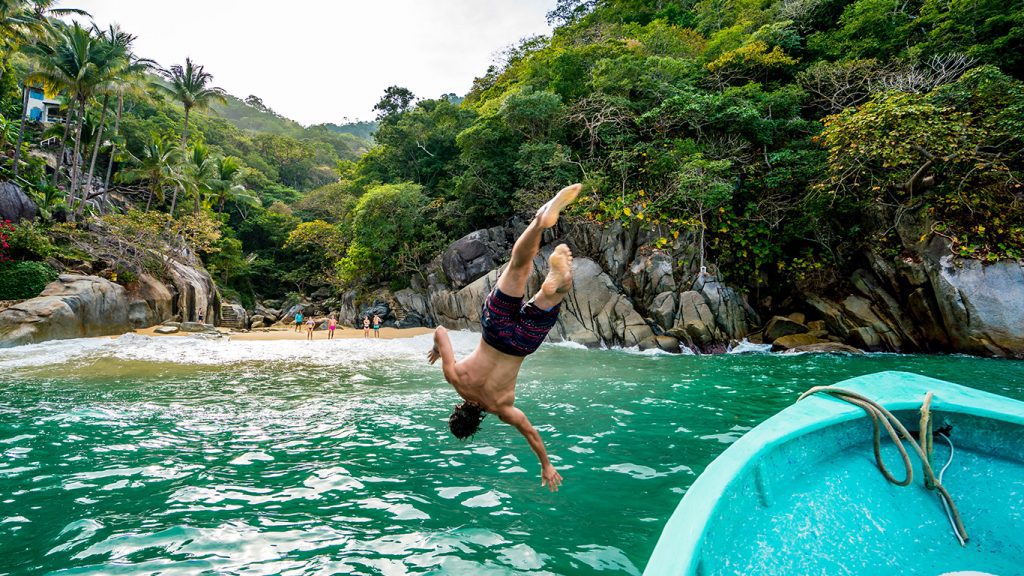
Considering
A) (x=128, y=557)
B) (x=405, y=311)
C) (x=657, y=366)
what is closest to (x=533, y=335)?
(x=128, y=557)

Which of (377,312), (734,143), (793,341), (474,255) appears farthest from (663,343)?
(377,312)

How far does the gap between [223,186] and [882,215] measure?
3855 cm

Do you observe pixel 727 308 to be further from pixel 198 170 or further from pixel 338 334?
pixel 198 170

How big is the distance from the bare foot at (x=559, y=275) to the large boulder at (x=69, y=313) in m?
18.4

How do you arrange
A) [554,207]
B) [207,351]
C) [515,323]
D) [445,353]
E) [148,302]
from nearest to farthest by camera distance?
[554,207] → [515,323] → [445,353] → [207,351] → [148,302]

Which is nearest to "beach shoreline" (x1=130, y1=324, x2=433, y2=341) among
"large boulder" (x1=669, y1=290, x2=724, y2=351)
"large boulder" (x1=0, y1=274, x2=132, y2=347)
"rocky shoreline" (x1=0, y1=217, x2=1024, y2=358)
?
"large boulder" (x1=0, y1=274, x2=132, y2=347)

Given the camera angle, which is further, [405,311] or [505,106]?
[405,311]

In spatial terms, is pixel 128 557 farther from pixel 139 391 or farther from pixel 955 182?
pixel 955 182

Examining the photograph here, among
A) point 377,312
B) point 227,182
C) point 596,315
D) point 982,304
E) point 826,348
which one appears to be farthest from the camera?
point 227,182

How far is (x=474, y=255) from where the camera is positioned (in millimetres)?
21578

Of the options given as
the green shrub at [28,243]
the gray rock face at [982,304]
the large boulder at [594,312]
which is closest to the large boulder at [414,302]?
the large boulder at [594,312]

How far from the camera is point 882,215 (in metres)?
15.0

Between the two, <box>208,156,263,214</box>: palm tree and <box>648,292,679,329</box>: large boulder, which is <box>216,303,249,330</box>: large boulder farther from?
<box>648,292,679,329</box>: large boulder

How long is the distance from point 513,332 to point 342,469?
266 centimetres
